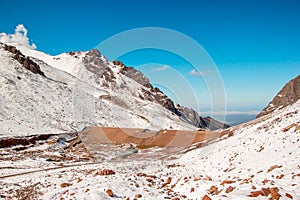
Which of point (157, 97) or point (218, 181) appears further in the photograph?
point (157, 97)

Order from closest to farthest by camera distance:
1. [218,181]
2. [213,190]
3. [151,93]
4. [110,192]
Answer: [213,190]
[110,192]
[218,181]
[151,93]

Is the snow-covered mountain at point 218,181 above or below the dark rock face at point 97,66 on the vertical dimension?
below

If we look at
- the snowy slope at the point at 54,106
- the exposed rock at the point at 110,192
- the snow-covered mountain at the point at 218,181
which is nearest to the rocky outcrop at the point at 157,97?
the snowy slope at the point at 54,106

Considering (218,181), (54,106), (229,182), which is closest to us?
(229,182)

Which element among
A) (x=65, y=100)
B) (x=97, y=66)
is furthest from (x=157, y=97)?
(x=65, y=100)

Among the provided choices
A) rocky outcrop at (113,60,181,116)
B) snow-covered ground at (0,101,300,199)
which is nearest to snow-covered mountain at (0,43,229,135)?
rocky outcrop at (113,60,181,116)

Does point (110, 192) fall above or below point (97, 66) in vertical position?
below

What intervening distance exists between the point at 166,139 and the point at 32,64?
7241 cm

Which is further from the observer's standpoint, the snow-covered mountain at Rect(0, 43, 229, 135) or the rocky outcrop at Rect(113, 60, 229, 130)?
the rocky outcrop at Rect(113, 60, 229, 130)

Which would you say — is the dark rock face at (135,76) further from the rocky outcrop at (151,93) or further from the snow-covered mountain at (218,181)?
the snow-covered mountain at (218,181)

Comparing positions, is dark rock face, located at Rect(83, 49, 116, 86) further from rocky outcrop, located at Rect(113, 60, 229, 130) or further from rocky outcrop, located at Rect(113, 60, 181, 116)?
rocky outcrop, located at Rect(113, 60, 181, 116)

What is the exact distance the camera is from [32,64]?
4163 inches

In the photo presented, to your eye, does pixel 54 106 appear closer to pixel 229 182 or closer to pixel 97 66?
pixel 229 182

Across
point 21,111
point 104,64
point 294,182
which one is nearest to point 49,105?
point 21,111
